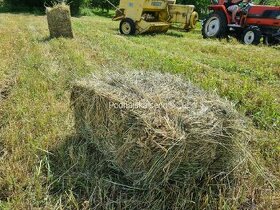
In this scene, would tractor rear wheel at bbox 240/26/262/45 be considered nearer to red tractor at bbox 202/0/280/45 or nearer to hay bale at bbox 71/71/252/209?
red tractor at bbox 202/0/280/45

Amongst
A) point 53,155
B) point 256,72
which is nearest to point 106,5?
point 256,72

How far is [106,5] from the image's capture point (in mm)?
34375

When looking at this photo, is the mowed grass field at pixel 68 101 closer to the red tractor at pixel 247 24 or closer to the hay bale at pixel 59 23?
the hay bale at pixel 59 23

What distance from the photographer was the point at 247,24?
517 inches

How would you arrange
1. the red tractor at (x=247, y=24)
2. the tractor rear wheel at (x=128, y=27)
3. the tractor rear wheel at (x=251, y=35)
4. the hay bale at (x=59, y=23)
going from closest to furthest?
1. the hay bale at (x=59, y=23)
2. the tractor rear wheel at (x=251, y=35)
3. the red tractor at (x=247, y=24)
4. the tractor rear wheel at (x=128, y=27)

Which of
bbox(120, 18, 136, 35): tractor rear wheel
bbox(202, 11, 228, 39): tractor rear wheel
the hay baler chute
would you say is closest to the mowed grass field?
bbox(202, 11, 228, 39): tractor rear wheel

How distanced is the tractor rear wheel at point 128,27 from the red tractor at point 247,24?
2.74 meters

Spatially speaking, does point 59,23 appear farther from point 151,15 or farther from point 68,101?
point 68,101

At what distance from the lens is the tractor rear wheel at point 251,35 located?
1242cm

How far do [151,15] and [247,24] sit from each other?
4.22 metres

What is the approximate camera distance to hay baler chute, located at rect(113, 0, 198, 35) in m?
14.4

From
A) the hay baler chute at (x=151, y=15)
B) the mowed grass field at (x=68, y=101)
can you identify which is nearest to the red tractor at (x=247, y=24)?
the hay baler chute at (x=151, y=15)

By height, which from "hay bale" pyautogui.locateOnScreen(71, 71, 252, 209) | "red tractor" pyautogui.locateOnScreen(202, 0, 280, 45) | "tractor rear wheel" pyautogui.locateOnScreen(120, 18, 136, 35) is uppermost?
"hay bale" pyautogui.locateOnScreen(71, 71, 252, 209)

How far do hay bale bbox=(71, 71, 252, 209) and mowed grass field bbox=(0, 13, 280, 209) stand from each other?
0.40 meters
